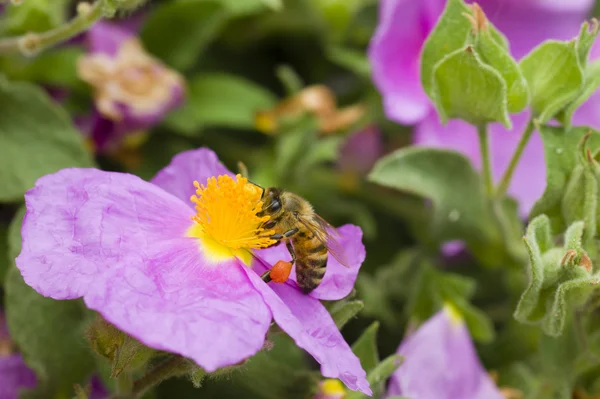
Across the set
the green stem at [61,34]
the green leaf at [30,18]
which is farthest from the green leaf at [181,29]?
the green stem at [61,34]

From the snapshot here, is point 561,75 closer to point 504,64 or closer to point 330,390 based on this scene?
point 504,64

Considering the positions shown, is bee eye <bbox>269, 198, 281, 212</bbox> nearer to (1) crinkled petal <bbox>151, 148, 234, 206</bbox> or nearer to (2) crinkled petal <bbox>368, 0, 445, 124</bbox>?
(1) crinkled petal <bbox>151, 148, 234, 206</bbox>

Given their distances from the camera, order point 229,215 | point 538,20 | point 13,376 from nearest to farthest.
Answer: point 229,215 → point 13,376 → point 538,20

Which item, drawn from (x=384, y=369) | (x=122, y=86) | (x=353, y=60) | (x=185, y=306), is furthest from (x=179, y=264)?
(x=353, y=60)

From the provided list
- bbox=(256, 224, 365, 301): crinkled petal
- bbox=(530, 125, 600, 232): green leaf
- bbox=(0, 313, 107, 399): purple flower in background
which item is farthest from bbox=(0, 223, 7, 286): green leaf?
bbox=(530, 125, 600, 232): green leaf

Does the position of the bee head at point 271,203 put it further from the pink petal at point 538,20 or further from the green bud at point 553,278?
the pink petal at point 538,20
